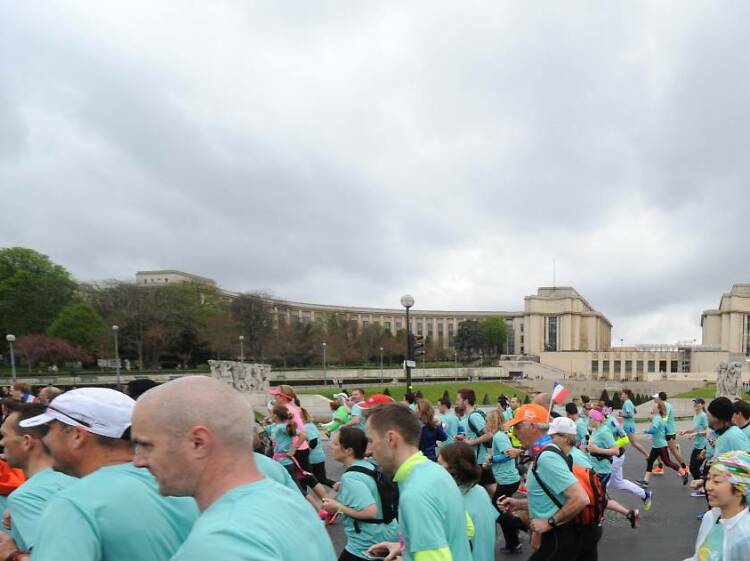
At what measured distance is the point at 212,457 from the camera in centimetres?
157

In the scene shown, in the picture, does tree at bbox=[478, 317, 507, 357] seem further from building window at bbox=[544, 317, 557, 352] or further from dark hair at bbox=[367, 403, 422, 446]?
dark hair at bbox=[367, 403, 422, 446]

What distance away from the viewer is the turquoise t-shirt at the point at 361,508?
4.30 meters

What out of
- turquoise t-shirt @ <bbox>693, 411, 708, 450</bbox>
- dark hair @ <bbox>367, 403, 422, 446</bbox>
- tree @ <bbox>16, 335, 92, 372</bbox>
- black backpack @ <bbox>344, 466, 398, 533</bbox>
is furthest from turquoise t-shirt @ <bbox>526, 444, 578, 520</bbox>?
tree @ <bbox>16, 335, 92, 372</bbox>

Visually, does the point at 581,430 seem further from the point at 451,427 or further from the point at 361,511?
the point at 361,511

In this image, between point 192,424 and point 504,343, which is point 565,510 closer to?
point 192,424

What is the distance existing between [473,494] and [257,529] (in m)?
2.72

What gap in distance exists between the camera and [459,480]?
375 cm

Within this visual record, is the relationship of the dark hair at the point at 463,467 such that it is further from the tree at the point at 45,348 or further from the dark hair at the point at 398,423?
the tree at the point at 45,348

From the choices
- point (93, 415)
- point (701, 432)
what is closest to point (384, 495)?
point (93, 415)

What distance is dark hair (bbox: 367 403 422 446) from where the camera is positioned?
119 inches

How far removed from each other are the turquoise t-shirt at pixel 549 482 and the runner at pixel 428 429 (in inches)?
150

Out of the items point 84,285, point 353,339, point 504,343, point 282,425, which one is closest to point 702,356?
point 504,343

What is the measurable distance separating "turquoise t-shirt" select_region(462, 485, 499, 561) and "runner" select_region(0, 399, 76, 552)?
2.41m

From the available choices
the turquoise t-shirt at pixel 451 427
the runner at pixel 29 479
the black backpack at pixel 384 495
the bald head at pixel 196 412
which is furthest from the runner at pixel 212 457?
the turquoise t-shirt at pixel 451 427
